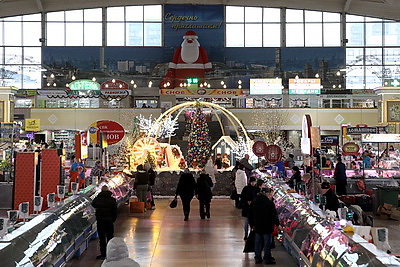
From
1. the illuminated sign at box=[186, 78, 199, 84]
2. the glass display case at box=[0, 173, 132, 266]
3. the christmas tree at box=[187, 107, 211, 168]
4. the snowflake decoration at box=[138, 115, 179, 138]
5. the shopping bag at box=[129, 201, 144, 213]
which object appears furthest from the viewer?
the illuminated sign at box=[186, 78, 199, 84]

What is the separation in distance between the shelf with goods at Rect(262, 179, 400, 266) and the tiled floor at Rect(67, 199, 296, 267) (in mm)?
740

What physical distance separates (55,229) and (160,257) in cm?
261

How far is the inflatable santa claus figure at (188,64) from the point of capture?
145 ft

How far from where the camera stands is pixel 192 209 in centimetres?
1716

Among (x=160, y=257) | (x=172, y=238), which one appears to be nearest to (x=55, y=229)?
(x=160, y=257)

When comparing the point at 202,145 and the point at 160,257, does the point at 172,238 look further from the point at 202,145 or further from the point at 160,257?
the point at 202,145

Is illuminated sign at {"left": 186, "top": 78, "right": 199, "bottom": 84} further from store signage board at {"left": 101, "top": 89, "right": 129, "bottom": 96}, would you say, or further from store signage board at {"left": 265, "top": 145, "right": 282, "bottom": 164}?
store signage board at {"left": 265, "top": 145, "right": 282, "bottom": 164}

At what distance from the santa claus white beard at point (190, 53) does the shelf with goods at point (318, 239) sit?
32.9 m

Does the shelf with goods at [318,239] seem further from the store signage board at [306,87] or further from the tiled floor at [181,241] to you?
the store signage board at [306,87]

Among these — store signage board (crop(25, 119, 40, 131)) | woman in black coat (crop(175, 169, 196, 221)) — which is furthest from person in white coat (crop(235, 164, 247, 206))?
store signage board (crop(25, 119, 40, 131))

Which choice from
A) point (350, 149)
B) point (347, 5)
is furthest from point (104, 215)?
point (347, 5)

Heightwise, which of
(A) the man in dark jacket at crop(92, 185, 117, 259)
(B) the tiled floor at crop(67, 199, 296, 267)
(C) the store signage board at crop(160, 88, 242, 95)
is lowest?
(B) the tiled floor at crop(67, 199, 296, 267)

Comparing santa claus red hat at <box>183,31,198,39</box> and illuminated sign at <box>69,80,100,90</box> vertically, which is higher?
santa claus red hat at <box>183,31,198,39</box>

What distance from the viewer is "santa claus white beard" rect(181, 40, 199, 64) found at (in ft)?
146
